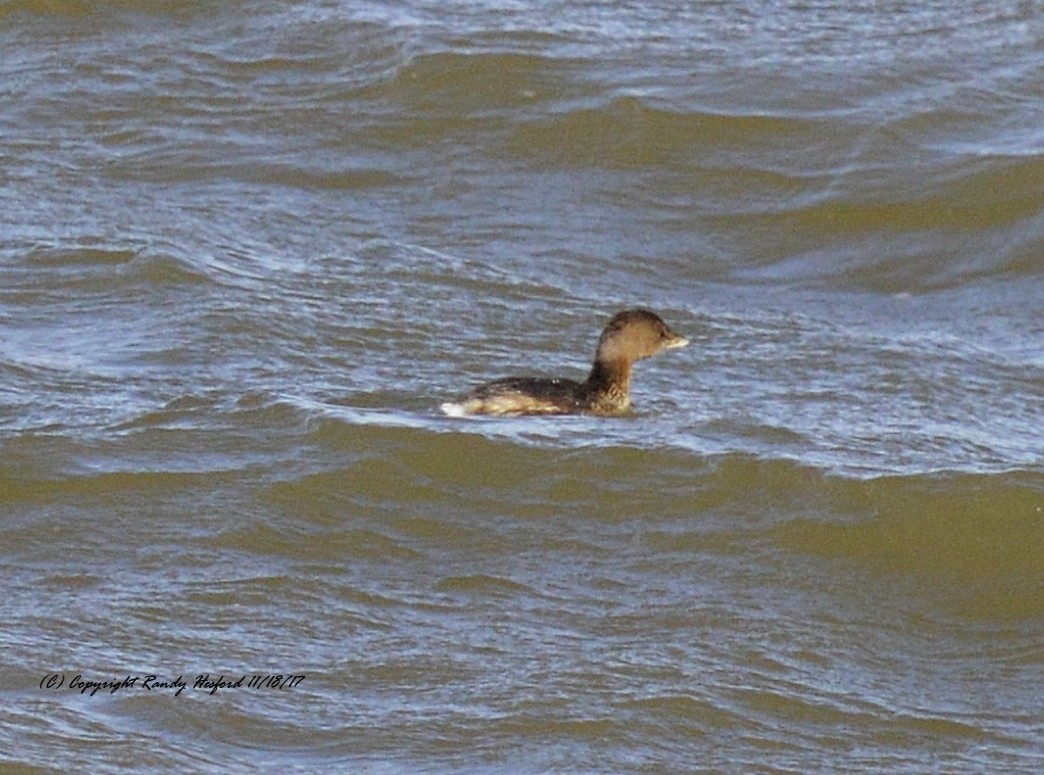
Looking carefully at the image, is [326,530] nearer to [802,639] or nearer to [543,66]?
[802,639]

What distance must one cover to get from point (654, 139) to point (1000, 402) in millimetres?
3502

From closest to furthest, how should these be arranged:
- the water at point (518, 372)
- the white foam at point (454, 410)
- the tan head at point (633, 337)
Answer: the water at point (518, 372) < the white foam at point (454, 410) < the tan head at point (633, 337)

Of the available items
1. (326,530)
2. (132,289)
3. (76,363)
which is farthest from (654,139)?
(326,530)

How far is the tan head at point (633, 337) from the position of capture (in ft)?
31.6

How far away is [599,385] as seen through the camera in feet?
31.7

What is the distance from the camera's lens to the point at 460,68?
13.1 meters

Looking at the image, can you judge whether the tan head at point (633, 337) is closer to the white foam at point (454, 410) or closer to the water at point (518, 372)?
the water at point (518, 372)

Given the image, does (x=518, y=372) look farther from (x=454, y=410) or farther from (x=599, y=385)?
(x=454, y=410)

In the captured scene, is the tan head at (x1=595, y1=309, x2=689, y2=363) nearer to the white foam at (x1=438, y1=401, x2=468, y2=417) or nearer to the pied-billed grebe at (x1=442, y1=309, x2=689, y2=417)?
the pied-billed grebe at (x1=442, y1=309, x2=689, y2=417)

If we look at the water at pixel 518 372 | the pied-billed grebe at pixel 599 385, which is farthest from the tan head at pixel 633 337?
the water at pixel 518 372

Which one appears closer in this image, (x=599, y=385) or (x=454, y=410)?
(x=454, y=410)

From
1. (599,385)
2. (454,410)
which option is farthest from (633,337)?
(454,410)

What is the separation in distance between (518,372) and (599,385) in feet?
1.30

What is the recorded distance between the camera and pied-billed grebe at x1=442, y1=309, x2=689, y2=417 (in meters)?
9.12
